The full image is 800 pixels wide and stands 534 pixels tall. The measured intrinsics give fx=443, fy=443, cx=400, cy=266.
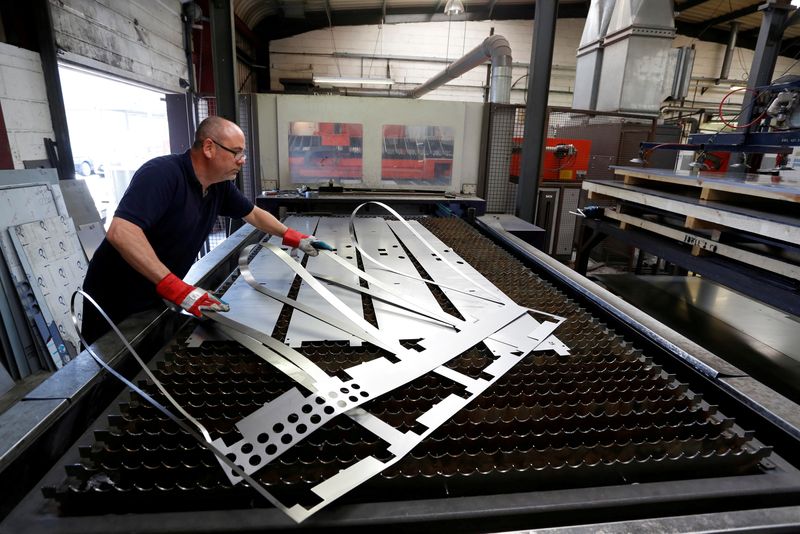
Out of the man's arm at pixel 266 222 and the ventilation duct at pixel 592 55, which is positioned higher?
the ventilation duct at pixel 592 55

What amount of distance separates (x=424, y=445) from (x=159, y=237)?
51.7 inches

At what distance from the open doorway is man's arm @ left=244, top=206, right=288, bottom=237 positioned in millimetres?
3494

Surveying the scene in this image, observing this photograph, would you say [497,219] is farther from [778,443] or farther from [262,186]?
[778,443]

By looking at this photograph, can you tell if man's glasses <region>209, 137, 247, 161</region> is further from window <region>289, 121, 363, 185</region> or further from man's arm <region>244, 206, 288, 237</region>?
window <region>289, 121, 363, 185</region>

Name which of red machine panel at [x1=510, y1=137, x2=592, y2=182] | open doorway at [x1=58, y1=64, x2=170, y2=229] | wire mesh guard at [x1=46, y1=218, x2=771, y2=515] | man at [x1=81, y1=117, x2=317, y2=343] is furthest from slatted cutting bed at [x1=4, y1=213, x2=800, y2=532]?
open doorway at [x1=58, y1=64, x2=170, y2=229]

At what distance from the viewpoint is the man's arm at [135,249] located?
4.28 ft

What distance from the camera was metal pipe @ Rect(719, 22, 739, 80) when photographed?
8.46 metres

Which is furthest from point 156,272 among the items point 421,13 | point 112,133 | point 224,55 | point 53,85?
point 421,13

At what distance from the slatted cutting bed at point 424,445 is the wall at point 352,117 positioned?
2829 mm

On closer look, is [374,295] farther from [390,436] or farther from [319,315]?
[390,436]

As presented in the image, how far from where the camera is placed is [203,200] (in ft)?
5.77

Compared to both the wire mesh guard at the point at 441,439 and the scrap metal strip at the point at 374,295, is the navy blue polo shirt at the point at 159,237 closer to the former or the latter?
the scrap metal strip at the point at 374,295

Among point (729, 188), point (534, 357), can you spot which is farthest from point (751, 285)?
point (534, 357)

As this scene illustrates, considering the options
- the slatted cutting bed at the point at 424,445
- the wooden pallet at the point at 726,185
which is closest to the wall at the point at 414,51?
the wooden pallet at the point at 726,185
